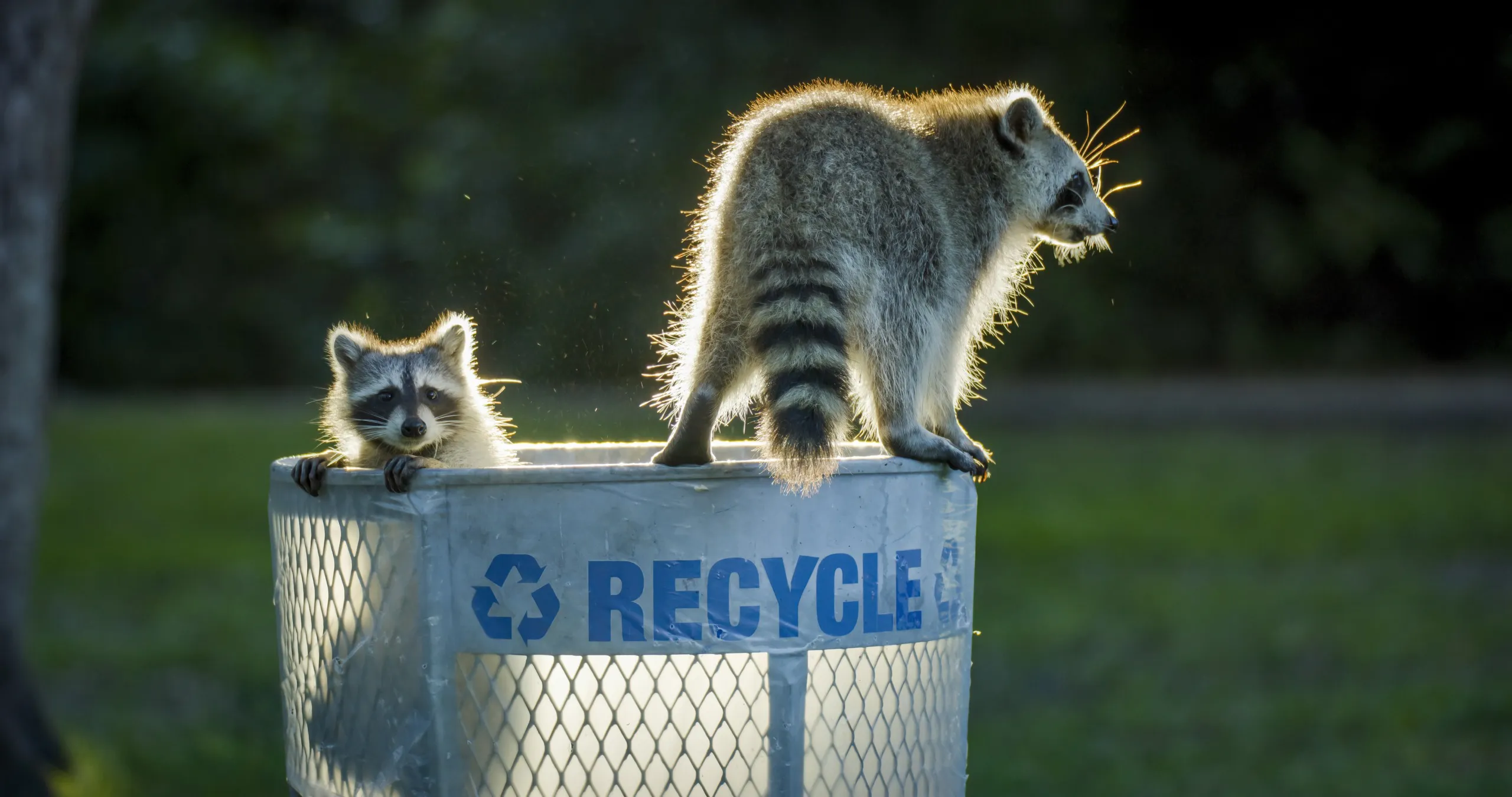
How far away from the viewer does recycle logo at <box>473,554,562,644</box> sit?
261cm

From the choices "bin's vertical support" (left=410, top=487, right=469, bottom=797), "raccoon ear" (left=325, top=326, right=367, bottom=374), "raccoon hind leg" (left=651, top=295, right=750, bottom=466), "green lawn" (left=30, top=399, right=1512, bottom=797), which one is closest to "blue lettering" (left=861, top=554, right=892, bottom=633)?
"raccoon hind leg" (left=651, top=295, right=750, bottom=466)

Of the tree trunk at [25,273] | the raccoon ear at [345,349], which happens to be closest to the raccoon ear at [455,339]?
the raccoon ear at [345,349]

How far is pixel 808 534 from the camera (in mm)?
2693

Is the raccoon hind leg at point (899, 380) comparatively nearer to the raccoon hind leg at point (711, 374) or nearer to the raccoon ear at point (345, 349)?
the raccoon hind leg at point (711, 374)

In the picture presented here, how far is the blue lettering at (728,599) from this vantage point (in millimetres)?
2635

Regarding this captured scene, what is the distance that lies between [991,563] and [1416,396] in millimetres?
8342

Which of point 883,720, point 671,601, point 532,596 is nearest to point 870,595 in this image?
point 883,720

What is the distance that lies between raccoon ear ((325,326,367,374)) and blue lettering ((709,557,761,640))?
6.32 ft

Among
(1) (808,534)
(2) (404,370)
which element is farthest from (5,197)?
(1) (808,534)

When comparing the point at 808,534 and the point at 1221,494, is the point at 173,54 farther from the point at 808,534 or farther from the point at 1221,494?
the point at 808,534

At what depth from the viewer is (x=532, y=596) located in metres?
2.61

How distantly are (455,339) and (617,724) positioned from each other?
1.90m

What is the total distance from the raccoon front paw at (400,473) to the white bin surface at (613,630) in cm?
2

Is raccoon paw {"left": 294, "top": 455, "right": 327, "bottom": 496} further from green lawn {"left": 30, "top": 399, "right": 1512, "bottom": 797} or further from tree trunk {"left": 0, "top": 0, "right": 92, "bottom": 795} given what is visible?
green lawn {"left": 30, "top": 399, "right": 1512, "bottom": 797}
